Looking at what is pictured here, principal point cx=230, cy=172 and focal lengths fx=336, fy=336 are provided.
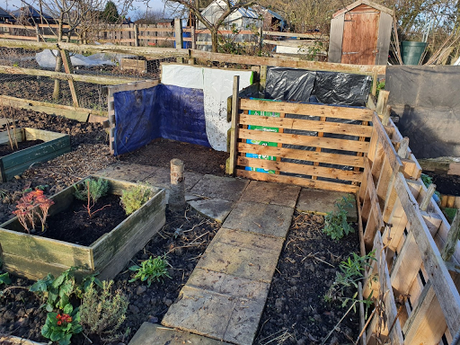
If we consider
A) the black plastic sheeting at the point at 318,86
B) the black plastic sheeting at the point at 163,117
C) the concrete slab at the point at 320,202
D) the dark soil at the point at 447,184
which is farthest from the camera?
the black plastic sheeting at the point at 318,86

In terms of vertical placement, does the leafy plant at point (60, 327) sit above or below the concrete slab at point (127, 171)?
below

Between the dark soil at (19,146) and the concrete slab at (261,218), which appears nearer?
the concrete slab at (261,218)

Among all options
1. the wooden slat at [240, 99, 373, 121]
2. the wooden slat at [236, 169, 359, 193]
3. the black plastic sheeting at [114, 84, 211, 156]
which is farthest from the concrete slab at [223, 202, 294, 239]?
the black plastic sheeting at [114, 84, 211, 156]

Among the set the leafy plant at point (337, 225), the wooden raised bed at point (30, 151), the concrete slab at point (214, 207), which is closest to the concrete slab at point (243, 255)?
the concrete slab at point (214, 207)

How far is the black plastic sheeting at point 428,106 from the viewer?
22.1 ft

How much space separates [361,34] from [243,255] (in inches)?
611

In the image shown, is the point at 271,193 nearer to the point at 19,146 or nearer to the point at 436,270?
the point at 436,270

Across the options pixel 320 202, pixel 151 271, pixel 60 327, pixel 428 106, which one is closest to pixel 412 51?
pixel 428 106

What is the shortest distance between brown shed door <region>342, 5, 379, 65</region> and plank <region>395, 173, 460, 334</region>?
626 inches

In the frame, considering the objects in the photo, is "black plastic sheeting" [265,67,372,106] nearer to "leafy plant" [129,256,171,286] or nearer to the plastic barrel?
"leafy plant" [129,256,171,286]

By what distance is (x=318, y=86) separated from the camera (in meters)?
7.38

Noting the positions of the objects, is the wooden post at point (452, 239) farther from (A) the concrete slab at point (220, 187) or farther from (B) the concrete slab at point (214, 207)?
(A) the concrete slab at point (220, 187)

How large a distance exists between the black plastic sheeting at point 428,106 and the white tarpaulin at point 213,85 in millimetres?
3150

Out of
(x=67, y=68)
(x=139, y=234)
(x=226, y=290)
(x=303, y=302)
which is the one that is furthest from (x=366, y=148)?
(x=67, y=68)
